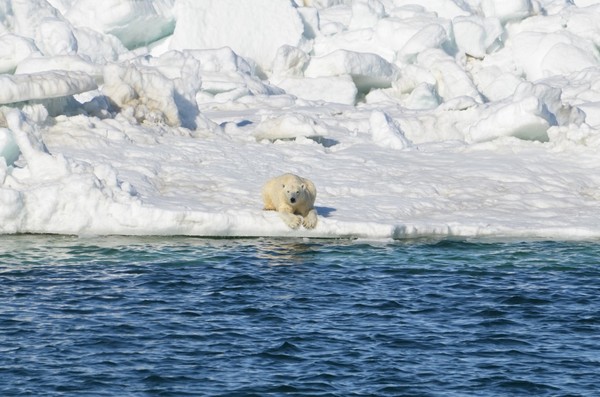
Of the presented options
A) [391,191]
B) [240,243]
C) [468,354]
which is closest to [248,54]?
[391,191]

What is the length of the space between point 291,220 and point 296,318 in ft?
15.2

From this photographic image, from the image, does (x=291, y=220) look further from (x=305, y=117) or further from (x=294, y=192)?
(x=305, y=117)

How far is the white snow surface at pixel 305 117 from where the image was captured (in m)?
19.7

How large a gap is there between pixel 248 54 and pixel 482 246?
1759 cm

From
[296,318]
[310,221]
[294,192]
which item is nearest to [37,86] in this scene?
[294,192]

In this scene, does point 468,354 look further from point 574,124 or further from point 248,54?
point 248,54

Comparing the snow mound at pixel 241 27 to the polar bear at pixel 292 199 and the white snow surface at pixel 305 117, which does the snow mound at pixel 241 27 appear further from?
the polar bear at pixel 292 199

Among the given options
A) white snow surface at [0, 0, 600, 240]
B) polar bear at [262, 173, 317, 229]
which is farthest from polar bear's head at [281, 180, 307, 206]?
white snow surface at [0, 0, 600, 240]

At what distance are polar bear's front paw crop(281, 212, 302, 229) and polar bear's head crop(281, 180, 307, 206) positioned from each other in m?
0.21

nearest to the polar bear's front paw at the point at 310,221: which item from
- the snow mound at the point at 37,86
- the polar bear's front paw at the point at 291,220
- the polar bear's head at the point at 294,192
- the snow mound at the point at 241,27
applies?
the polar bear's front paw at the point at 291,220

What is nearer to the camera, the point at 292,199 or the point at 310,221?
the point at 292,199

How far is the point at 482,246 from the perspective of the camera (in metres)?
19.0

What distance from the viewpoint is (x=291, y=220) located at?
1916cm

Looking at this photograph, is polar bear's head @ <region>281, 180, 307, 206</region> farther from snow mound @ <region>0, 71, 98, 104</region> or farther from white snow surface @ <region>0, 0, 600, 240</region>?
snow mound @ <region>0, 71, 98, 104</region>
